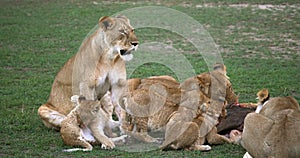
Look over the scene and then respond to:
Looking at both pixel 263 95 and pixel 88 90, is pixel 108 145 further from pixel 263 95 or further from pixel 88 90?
pixel 263 95

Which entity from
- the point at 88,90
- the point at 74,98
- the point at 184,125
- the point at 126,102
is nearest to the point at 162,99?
the point at 126,102

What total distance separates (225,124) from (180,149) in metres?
0.82

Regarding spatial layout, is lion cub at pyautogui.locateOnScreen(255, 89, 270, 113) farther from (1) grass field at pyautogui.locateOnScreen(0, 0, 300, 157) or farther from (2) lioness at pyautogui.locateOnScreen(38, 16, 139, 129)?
(2) lioness at pyautogui.locateOnScreen(38, 16, 139, 129)

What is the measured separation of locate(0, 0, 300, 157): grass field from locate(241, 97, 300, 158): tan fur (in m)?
0.69

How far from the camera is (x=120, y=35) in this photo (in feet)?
25.7

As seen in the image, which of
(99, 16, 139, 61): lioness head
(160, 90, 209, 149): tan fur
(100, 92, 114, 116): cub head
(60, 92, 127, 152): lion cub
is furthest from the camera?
(100, 92, 114, 116): cub head

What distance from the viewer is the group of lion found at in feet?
23.7

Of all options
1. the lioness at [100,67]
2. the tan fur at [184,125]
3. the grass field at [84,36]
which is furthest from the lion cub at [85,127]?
the tan fur at [184,125]

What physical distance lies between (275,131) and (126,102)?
233cm

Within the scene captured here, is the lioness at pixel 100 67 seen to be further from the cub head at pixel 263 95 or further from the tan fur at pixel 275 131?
the tan fur at pixel 275 131

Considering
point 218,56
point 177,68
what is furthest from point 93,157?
point 218,56

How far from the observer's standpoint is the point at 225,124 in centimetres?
777

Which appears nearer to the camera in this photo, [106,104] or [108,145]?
[108,145]

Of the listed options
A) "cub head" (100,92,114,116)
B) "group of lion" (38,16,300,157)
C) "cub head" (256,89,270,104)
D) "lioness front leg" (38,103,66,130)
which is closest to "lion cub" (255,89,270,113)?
"cub head" (256,89,270,104)
